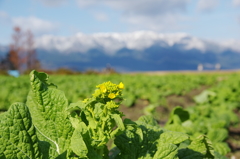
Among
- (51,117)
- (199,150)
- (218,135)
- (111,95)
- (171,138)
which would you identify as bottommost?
(218,135)

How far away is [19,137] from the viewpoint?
1.26 metres

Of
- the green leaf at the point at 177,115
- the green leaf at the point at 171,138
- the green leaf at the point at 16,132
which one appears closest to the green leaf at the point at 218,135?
the green leaf at the point at 177,115

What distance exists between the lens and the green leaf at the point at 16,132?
1246mm

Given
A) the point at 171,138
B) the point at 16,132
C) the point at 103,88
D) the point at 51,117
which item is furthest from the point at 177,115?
the point at 16,132

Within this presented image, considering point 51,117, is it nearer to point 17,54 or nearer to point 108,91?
point 108,91

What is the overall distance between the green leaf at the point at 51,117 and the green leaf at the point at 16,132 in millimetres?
200

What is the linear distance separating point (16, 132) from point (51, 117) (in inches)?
10.3

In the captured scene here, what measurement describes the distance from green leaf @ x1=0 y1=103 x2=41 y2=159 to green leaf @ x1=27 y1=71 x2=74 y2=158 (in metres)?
0.20

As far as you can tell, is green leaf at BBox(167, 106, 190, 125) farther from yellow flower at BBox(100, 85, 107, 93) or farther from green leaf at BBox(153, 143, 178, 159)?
yellow flower at BBox(100, 85, 107, 93)

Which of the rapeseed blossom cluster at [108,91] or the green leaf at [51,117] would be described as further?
the green leaf at [51,117]

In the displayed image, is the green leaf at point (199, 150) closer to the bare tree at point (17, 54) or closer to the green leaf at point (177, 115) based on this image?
the green leaf at point (177, 115)

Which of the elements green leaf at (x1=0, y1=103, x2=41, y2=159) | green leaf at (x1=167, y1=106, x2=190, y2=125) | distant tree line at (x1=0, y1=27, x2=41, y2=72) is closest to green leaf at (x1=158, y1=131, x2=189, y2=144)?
green leaf at (x1=0, y1=103, x2=41, y2=159)

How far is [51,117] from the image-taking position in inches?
59.0

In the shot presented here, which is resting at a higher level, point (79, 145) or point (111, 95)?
point (111, 95)
